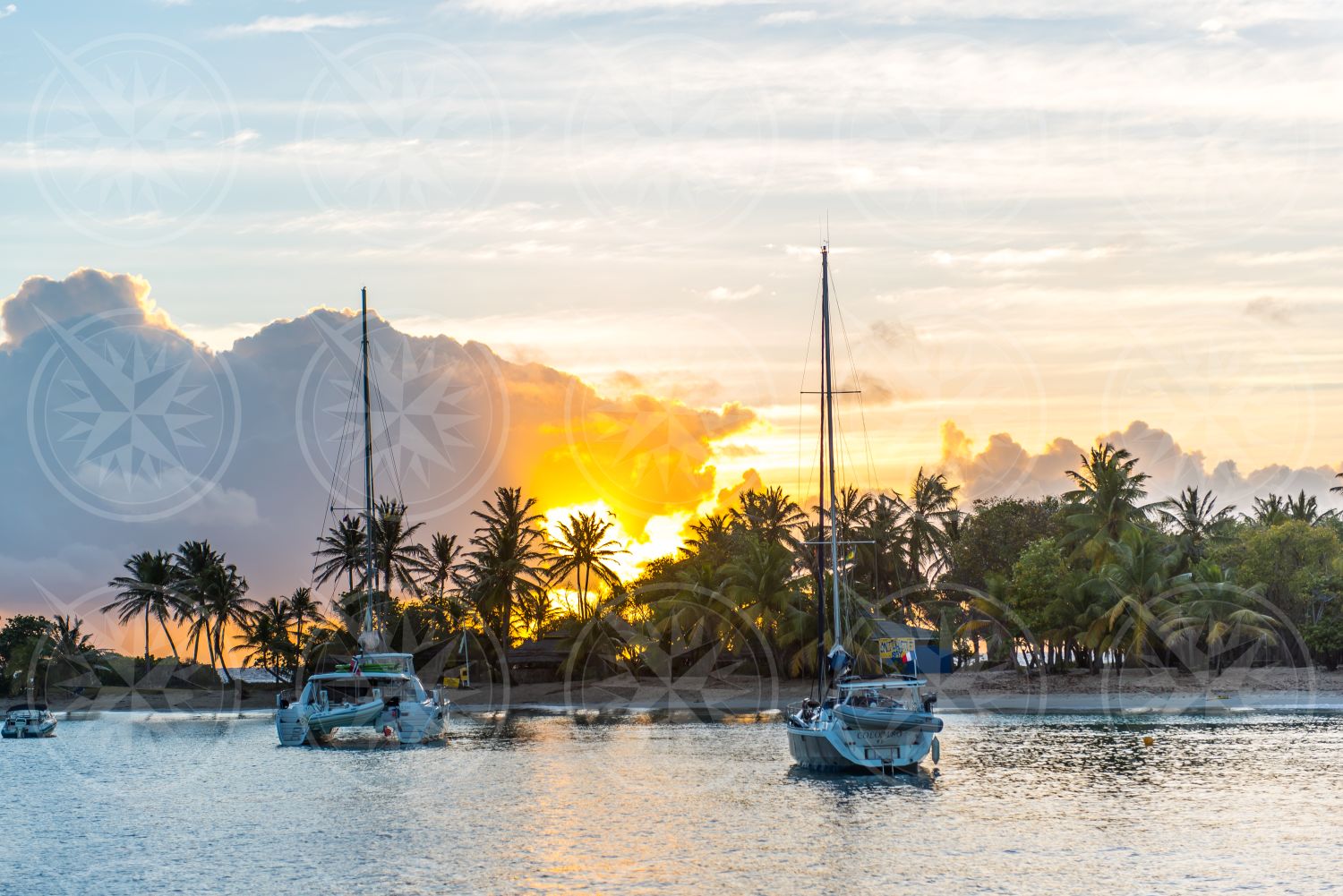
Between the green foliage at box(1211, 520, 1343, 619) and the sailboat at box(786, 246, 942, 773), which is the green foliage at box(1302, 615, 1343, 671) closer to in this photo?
the green foliage at box(1211, 520, 1343, 619)

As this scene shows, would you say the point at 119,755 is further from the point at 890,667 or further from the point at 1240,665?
the point at 1240,665

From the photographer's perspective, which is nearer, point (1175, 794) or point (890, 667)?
point (1175, 794)

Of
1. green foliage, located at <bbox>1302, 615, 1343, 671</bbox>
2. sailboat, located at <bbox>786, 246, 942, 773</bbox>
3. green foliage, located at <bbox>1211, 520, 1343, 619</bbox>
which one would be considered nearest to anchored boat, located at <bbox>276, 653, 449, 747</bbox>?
sailboat, located at <bbox>786, 246, 942, 773</bbox>

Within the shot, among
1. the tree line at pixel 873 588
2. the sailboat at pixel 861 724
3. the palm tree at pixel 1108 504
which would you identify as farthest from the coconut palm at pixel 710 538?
the sailboat at pixel 861 724

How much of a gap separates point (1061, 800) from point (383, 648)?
136 ft

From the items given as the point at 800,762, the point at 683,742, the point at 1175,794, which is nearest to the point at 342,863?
the point at 800,762

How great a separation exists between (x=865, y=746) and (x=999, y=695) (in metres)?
54.0

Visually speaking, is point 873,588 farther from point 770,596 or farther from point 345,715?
point 345,715

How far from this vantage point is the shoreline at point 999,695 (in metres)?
93.0

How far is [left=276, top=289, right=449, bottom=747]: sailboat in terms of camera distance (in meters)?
72.6

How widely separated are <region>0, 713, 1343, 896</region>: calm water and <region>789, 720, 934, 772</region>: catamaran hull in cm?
98

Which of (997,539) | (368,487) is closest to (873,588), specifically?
(997,539)

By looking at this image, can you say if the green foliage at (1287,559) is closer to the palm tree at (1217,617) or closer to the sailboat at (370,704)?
the palm tree at (1217,617)

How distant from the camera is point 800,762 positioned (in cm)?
5584
